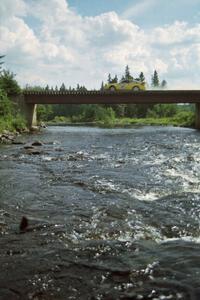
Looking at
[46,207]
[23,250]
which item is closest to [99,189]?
[46,207]

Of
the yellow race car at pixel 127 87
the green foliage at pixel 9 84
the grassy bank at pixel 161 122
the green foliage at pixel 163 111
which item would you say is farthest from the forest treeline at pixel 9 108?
the green foliage at pixel 163 111

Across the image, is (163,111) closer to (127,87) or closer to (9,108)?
(127,87)

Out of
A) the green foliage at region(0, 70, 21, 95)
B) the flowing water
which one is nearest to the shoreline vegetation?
the green foliage at region(0, 70, 21, 95)

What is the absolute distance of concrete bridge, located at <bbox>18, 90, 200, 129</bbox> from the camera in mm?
79688

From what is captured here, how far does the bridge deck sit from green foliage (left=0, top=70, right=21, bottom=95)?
285 centimetres

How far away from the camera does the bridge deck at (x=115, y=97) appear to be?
79750 mm

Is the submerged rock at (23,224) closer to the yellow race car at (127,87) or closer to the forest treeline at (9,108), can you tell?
the forest treeline at (9,108)

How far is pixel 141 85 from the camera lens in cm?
8188

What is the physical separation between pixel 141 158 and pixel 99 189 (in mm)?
12513

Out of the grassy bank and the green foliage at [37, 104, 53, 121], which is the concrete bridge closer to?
the grassy bank

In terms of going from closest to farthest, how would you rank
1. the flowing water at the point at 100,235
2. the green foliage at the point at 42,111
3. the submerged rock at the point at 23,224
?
the flowing water at the point at 100,235
the submerged rock at the point at 23,224
the green foliage at the point at 42,111

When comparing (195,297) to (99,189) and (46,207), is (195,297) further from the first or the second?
(99,189)

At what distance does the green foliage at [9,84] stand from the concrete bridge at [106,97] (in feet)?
6.85

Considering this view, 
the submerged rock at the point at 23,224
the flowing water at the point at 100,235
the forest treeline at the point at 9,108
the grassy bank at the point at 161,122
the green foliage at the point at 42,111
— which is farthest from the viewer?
the green foliage at the point at 42,111
